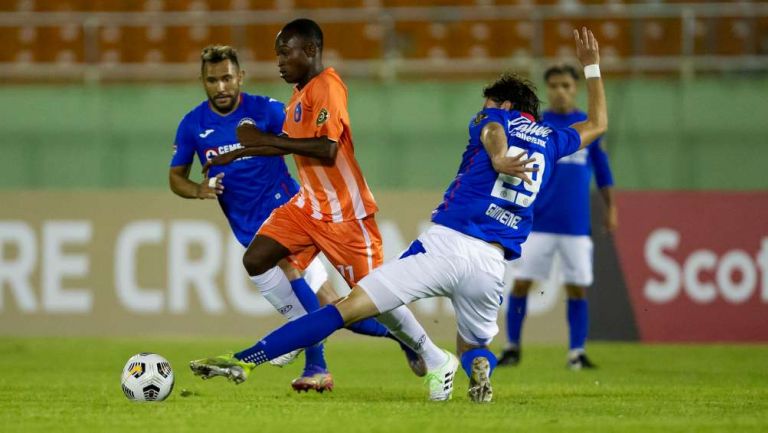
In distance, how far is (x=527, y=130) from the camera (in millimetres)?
6531

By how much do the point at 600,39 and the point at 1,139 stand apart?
6.91 meters

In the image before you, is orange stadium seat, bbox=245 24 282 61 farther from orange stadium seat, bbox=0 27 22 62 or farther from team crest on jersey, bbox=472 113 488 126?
team crest on jersey, bbox=472 113 488 126

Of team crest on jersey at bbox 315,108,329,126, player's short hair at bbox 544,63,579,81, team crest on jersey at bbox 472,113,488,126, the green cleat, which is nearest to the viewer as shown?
the green cleat

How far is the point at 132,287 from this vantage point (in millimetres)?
12516

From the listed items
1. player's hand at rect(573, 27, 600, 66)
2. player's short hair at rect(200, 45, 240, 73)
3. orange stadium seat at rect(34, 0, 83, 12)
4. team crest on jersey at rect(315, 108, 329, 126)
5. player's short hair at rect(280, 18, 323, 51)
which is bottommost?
team crest on jersey at rect(315, 108, 329, 126)

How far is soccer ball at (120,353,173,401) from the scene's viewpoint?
21.4 ft

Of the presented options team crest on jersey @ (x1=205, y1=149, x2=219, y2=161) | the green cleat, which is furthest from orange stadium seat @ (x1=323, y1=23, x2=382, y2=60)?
the green cleat

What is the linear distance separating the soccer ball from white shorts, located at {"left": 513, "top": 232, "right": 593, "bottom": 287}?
13.8 ft

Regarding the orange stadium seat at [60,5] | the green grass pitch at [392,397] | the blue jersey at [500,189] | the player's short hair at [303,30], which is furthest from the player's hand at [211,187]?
the orange stadium seat at [60,5]

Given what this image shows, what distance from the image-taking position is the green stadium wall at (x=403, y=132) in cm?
1363

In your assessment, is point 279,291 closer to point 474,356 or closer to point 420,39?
point 474,356

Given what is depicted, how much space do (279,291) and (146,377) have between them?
1.26m

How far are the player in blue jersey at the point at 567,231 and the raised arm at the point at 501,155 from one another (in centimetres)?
355

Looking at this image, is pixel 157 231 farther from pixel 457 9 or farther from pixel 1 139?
pixel 457 9
